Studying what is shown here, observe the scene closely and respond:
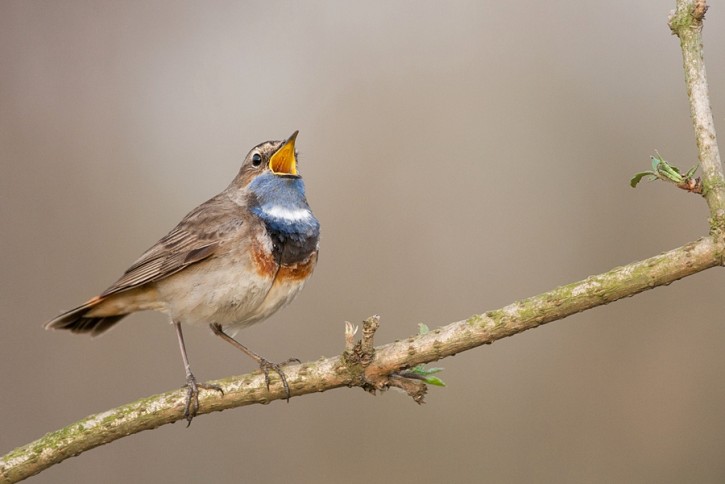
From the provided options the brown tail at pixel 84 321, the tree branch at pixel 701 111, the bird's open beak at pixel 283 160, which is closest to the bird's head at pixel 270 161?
the bird's open beak at pixel 283 160

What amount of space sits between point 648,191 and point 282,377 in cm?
435

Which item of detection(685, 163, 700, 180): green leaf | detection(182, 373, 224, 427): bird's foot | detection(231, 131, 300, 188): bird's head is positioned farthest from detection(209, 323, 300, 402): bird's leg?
detection(685, 163, 700, 180): green leaf

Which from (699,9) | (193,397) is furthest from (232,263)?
(699,9)

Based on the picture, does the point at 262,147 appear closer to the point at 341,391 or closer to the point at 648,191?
the point at 341,391

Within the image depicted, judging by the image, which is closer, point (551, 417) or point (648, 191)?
point (551, 417)

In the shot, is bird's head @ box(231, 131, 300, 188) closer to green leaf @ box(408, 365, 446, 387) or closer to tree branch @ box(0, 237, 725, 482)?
tree branch @ box(0, 237, 725, 482)

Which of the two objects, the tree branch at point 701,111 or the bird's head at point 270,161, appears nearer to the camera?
the tree branch at point 701,111

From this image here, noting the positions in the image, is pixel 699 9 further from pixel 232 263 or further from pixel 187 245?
pixel 187 245

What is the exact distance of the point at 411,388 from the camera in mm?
3631

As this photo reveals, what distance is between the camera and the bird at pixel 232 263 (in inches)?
186

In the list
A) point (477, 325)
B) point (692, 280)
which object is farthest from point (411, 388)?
point (692, 280)

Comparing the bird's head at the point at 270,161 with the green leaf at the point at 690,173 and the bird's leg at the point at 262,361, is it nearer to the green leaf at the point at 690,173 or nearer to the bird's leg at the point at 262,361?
the bird's leg at the point at 262,361

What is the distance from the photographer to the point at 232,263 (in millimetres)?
4715

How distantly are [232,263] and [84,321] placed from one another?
1120mm
